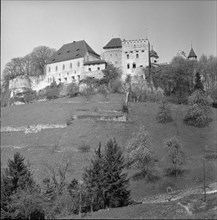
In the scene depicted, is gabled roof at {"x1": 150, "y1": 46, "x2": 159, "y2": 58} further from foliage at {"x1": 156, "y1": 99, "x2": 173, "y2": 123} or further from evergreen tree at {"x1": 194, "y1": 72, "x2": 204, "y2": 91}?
foliage at {"x1": 156, "y1": 99, "x2": 173, "y2": 123}

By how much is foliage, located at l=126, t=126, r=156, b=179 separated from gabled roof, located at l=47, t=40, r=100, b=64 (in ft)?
106

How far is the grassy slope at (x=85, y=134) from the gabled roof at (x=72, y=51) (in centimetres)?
1164

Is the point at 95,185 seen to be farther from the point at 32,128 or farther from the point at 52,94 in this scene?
the point at 52,94

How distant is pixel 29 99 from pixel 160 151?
31.8 m

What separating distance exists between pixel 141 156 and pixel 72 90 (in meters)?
29.0

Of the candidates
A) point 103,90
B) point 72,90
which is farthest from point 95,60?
point 103,90

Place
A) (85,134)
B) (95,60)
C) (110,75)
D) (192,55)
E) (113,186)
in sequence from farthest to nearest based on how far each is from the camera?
(95,60) < (192,55) < (110,75) < (85,134) < (113,186)

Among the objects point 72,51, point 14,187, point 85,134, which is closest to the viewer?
point 14,187

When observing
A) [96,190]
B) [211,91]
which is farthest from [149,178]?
[211,91]

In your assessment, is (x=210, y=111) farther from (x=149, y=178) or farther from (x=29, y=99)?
(x=29, y=99)

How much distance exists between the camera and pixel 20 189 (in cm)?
2756

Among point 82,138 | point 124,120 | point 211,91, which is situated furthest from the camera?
point 211,91

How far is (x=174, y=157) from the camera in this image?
41781mm

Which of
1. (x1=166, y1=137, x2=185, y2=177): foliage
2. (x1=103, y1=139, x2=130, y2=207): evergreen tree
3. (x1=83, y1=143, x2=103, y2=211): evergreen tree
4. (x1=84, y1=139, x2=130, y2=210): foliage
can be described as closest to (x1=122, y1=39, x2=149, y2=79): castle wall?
(x1=166, y1=137, x2=185, y2=177): foliage
